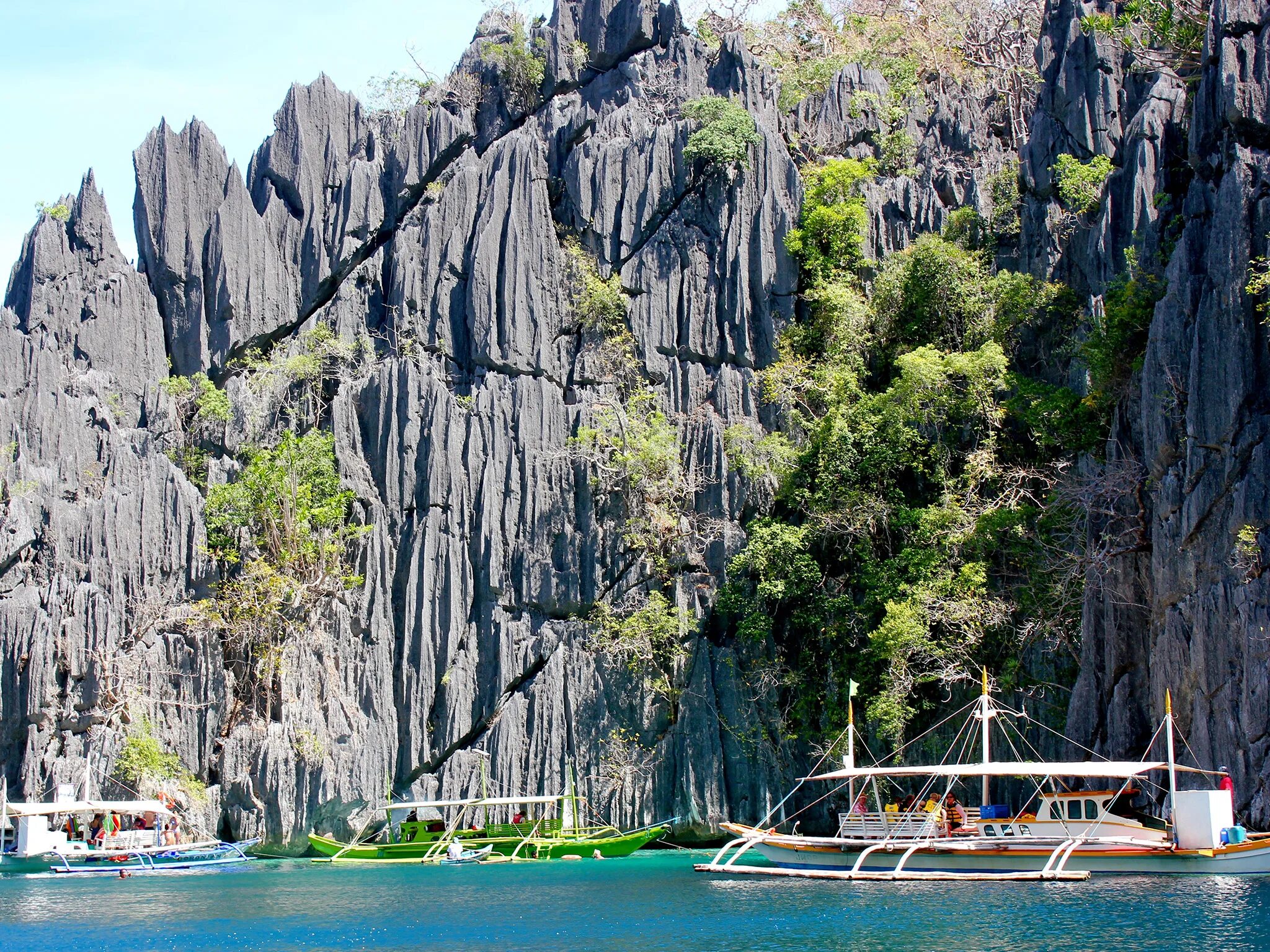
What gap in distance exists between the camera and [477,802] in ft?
136

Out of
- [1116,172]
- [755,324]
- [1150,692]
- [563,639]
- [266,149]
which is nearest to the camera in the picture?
[1150,692]

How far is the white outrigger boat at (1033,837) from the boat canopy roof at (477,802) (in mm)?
8482

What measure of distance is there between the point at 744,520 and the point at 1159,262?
1550 centimetres

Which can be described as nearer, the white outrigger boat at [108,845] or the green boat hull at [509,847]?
the white outrigger boat at [108,845]

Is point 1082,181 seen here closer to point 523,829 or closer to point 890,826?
point 890,826

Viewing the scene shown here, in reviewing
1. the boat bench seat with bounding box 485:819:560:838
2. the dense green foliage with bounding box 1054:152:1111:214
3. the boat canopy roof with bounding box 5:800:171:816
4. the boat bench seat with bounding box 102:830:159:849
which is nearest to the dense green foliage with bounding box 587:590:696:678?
the boat bench seat with bounding box 485:819:560:838

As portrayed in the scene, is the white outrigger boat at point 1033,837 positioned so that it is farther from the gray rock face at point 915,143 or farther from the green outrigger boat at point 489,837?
the gray rock face at point 915,143

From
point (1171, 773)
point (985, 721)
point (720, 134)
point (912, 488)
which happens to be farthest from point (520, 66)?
point (1171, 773)

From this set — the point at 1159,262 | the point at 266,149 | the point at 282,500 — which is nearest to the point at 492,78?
the point at 266,149

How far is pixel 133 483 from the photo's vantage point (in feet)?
155

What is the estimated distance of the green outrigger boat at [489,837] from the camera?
41.4m

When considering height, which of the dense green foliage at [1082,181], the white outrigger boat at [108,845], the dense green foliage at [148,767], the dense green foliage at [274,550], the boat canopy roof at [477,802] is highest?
the dense green foliage at [1082,181]

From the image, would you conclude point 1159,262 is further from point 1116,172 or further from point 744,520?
point 744,520

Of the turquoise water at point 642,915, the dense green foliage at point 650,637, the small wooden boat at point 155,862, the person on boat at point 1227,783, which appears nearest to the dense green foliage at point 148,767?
the small wooden boat at point 155,862
